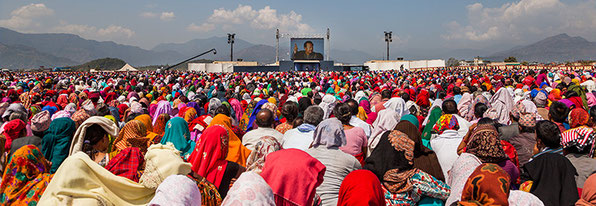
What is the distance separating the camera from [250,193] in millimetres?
2359

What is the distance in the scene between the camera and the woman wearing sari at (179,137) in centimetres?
472

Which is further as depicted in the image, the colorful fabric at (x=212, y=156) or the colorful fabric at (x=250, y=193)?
the colorful fabric at (x=212, y=156)

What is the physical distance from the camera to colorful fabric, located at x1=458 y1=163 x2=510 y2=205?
8.41ft

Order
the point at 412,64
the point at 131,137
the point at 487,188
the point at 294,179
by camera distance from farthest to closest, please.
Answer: the point at 412,64
the point at 131,137
the point at 294,179
the point at 487,188

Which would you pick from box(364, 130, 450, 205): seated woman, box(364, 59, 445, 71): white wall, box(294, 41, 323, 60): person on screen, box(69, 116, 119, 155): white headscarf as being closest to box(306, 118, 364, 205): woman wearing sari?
box(364, 130, 450, 205): seated woman

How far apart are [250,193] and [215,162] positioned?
1.26 meters

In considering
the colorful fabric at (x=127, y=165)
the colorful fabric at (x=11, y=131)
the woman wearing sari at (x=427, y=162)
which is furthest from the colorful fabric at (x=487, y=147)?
the colorful fabric at (x=11, y=131)

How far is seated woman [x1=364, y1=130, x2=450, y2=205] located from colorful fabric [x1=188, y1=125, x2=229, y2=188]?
123 cm

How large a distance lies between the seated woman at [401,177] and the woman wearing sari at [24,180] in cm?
247

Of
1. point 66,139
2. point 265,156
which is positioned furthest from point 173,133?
point 265,156

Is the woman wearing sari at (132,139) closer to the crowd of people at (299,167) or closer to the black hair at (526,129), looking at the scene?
the crowd of people at (299,167)

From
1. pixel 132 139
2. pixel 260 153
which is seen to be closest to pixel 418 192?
pixel 260 153

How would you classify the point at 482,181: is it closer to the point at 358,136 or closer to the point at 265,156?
the point at 265,156

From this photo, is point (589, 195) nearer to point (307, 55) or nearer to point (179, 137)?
point (179, 137)
